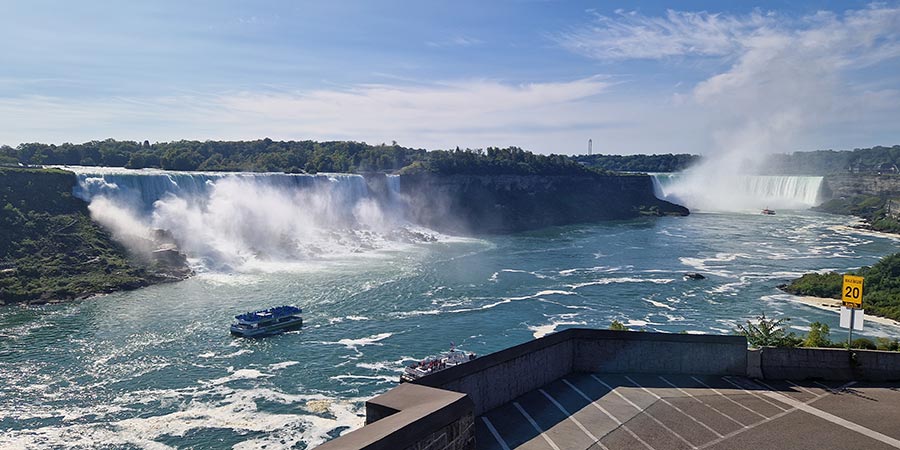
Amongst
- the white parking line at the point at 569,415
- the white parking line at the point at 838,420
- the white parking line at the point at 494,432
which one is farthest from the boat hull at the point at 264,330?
the white parking line at the point at 838,420

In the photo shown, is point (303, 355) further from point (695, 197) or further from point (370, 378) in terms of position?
point (695, 197)

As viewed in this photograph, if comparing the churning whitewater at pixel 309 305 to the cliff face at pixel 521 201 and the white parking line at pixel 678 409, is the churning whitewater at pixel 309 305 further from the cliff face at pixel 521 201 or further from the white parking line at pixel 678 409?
the white parking line at pixel 678 409

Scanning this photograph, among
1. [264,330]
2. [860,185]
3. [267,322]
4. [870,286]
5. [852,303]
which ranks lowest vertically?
[264,330]

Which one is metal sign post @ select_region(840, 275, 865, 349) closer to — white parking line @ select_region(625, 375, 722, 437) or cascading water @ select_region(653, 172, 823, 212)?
white parking line @ select_region(625, 375, 722, 437)

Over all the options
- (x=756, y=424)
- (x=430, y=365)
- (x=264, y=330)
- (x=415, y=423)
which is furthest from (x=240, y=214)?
(x=415, y=423)

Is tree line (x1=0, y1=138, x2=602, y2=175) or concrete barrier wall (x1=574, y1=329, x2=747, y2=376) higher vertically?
tree line (x1=0, y1=138, x2=602, y2=175)

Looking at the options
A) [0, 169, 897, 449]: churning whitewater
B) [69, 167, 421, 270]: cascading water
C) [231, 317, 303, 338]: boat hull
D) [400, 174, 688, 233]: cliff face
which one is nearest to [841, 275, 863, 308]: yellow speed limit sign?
[0, 169, 897, 449]: churning whitewater

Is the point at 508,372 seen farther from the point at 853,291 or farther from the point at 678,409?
the point at 853,291
